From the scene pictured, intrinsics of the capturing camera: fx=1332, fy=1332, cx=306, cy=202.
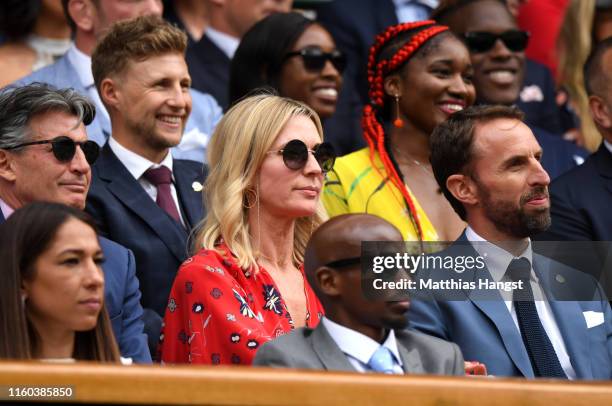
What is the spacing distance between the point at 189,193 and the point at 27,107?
0.96 meters

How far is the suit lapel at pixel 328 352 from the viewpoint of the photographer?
3891 mm

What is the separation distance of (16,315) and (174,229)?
159cm

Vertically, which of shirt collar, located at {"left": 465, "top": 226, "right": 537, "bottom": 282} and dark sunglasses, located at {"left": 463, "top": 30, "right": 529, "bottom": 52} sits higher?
dark sunglasses, located at {"left": 463, "top": 30, "right": 529, "bottom": 52}

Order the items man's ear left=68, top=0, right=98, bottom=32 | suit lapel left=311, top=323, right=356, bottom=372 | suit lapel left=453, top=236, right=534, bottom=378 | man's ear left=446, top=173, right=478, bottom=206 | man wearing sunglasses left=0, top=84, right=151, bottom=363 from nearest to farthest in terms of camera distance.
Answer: suit lapel left=311, top=323, right=356, bottom=372
suit lapel left=453, top=236, right=534, bottom=378
man wearing sunglasses left=0, top=84, right=151, bottom=363
man's ear left=446, top=173, right=478, bottom=206
man's ear left=68, top=0, right=98, bottom=32

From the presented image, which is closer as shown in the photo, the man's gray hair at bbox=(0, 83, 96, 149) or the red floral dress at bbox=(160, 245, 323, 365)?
the red floral dress at bbox=(160, 245, 323, 365)

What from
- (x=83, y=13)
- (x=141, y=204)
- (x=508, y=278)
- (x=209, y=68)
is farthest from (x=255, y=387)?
(x=209, y=68)

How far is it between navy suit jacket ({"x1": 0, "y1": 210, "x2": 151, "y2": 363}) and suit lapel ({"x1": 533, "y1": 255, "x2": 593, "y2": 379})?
142 centimetres

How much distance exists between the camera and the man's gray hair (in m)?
4.88

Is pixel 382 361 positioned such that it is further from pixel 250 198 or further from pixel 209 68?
pixel 209 68

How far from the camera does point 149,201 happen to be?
5.42 metres

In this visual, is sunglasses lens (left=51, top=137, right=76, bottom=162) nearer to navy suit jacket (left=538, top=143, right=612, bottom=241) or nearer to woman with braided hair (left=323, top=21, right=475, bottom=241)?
woman with braided hair (left=323, top=21, right=475, bottom=241)

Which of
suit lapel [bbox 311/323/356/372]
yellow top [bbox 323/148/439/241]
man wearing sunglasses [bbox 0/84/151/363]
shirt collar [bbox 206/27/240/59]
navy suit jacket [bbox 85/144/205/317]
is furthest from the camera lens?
shirt collar [bbox 206/27/240/59]

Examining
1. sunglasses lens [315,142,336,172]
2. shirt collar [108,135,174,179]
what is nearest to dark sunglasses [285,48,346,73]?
shirt collar [108,135,174,179]

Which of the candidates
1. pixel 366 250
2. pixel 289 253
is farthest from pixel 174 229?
pixel 366 250
